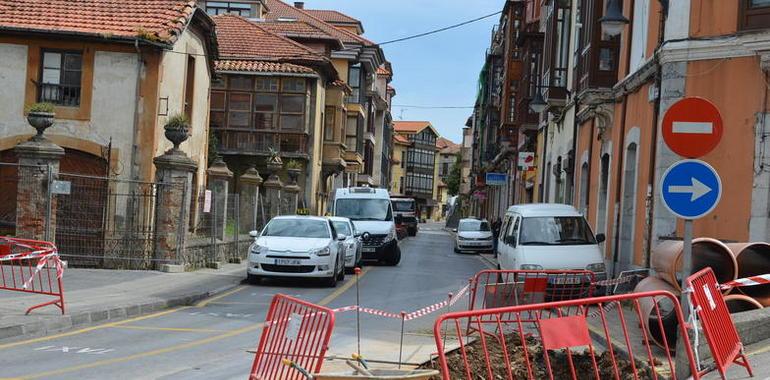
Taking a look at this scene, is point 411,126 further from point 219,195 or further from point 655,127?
Result: point 655,127

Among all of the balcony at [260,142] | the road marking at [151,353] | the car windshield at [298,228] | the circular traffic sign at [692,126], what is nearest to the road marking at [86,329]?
the road marking at [151,353]

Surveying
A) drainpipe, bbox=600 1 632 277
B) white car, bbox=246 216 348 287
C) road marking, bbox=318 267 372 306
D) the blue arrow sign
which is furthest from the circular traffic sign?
drainpipe, bbox=600 1 632 277

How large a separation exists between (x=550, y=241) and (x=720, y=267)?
305 inches

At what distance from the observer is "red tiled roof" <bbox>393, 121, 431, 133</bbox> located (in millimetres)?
153750

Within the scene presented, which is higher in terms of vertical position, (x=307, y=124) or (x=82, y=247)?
(x=307, y=124)

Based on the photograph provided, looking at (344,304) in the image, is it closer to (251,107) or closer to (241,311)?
(241,311)

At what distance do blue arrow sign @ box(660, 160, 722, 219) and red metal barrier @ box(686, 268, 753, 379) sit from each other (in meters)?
0.61

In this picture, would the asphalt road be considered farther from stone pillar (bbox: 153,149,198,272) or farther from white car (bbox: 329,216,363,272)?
white car (bbox: 329,216,363,272)

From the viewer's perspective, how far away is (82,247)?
2192 cm

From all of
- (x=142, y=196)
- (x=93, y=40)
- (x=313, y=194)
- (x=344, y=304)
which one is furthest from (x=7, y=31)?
(x=313, y=194)

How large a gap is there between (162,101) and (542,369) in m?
19.0

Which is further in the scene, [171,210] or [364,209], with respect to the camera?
[364,209]

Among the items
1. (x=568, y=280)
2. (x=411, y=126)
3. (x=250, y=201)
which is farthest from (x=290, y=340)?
(x=411, y=126)

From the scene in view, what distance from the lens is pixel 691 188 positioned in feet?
30.5
